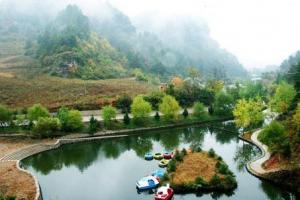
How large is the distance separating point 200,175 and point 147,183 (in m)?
7.53

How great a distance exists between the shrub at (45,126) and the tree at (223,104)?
4511cm

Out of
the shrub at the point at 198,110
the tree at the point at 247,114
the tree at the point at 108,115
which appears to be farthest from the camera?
the shrub at the point at 198,110

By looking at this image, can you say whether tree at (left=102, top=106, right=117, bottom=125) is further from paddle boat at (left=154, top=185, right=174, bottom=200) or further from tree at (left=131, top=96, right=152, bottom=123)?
paddle boat at (left=154, top=185, right=174, bottom=200)

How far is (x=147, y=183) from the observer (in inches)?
2226

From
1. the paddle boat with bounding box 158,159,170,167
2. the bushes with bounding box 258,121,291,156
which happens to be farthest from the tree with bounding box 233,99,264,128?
the paddle boat with bounding box 158,159,170,167

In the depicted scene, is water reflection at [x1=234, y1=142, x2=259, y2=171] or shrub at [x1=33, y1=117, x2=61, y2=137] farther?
shrub at [x1=33, y1=117, x2=61, y2=137]

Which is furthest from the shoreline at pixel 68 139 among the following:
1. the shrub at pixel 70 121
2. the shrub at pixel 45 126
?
the shrub at pixel 45 126

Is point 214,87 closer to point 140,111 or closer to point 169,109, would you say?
point 169,109

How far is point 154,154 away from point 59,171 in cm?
1752

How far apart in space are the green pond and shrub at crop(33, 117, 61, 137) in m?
6.49

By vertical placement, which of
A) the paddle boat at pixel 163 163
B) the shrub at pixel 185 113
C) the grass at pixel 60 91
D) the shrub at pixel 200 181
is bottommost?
the paddle boat at pixel 163 163

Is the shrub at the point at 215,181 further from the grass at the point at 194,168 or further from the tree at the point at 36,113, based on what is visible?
the tree at the point at 36,113

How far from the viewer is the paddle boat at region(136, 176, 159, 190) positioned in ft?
184

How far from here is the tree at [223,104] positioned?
113 meters
